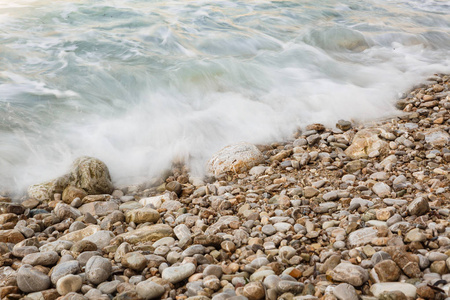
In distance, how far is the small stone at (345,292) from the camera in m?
1.95

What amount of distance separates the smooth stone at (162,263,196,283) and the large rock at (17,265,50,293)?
700 millimetres

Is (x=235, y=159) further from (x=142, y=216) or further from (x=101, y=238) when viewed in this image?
(x=101, y=238)

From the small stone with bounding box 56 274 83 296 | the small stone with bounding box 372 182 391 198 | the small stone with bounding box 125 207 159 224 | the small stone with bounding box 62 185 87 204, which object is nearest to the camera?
the small stone with bounding box 56 274 83 296

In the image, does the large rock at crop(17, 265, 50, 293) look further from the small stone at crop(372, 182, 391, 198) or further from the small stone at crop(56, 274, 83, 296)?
the small stone at crop(372, 182, 391, 198)

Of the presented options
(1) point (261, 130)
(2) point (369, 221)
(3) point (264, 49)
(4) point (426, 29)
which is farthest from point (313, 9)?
(2) point (369, 221)

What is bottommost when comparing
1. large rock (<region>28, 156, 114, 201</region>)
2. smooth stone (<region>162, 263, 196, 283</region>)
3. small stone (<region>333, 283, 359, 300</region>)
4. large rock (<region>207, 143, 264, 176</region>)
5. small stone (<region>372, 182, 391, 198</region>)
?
large rock (<region>28, 156, 114, 201</region>)

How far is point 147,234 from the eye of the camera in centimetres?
289

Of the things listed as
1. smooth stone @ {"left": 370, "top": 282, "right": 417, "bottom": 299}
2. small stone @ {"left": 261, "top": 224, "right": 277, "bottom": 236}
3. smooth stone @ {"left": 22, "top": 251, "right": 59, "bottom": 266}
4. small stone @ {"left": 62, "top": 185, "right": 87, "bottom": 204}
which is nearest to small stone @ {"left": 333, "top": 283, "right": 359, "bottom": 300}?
smooth stone @ {"left": 370, "top": 282, "right": 417, "bottom": 299}

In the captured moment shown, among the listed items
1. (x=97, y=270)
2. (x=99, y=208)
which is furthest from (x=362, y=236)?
(x=99, y=208)

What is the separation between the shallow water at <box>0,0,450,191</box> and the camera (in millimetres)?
4625

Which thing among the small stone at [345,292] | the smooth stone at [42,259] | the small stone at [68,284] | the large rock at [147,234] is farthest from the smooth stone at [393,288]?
the smooth stone at [42,259]

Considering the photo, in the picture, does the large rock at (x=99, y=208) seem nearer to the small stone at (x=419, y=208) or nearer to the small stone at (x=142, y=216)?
the small stone at (x=142, y=216)

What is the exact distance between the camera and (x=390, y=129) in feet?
14.0

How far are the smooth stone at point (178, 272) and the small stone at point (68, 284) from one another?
1.62 ft
